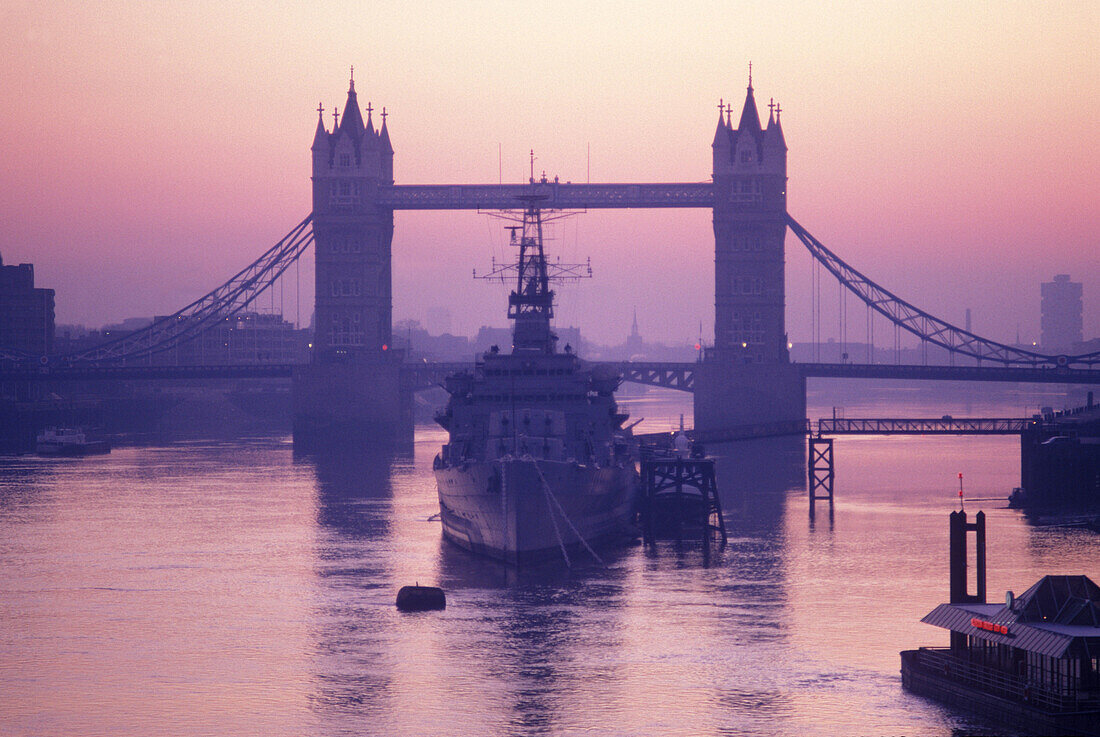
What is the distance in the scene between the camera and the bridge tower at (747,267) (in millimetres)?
116062

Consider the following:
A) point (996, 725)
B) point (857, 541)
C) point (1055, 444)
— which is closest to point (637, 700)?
point (996, 725)

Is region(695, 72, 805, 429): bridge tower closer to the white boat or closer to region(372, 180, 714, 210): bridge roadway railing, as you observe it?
region(372, 180, 714, 210): bridge roadway railing

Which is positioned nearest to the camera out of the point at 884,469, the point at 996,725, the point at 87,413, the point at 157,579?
the point at 996,725

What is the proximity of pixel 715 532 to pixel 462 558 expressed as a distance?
523 inches

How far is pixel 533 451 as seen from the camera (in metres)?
52.6

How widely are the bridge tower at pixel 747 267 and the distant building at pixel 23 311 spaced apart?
9649 centimetres

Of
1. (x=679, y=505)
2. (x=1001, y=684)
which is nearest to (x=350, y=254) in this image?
(x=679, y=505)

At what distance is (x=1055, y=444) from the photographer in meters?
69.8

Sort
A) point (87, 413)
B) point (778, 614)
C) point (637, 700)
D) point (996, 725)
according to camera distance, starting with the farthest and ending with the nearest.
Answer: point (87, 413) → point (778, 614) → point (637, 700) → point (996, 725)

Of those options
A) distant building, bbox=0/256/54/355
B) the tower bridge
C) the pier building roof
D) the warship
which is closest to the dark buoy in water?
the warship

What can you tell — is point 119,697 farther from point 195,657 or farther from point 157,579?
point 157,579

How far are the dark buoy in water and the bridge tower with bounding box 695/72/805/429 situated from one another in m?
72.4

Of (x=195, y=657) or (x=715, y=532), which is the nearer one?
(x=195, y=657)

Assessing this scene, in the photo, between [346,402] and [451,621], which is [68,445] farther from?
[451,621]
